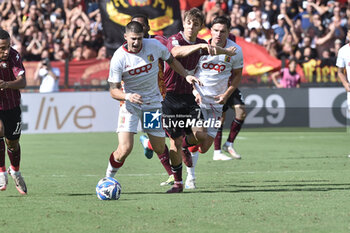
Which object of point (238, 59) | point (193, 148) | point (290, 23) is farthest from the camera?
point (290, 23)

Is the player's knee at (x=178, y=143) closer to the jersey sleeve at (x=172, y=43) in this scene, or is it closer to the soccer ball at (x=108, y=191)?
the jersey sleeve at (x=172, y=43)

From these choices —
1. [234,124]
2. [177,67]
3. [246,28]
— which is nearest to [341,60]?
[234,124]

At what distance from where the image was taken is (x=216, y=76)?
35.9 ft

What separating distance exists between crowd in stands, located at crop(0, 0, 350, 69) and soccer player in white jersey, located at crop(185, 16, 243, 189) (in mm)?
13675

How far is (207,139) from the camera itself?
10.7 metres

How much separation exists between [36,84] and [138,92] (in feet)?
46.1

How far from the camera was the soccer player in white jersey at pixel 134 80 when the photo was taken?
29.5ft

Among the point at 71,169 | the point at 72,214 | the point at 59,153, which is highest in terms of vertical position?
the point at 72,214

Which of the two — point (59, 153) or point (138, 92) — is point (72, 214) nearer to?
point (138, 92)

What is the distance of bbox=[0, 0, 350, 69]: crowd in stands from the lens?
24922 millimetres

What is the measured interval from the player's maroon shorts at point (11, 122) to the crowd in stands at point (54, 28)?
1453cm

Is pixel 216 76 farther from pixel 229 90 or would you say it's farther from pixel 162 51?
pixel 162 51

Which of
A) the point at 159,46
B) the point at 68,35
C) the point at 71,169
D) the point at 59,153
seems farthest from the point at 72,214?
the point at 68,35

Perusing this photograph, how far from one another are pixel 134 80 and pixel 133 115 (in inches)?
16.2
